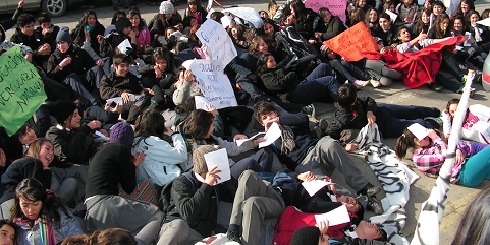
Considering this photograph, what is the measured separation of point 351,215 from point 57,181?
2787 mm

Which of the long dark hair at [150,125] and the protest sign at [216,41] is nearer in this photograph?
the long dark hair at [150,125]

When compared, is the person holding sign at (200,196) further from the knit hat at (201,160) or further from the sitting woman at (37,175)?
the sitting woman at (37,175)

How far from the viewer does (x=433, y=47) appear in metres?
Result: 8.71

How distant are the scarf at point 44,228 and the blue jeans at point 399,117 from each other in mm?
3977

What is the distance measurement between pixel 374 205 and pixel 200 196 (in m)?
1.83

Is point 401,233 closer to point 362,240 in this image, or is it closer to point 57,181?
point 362,240

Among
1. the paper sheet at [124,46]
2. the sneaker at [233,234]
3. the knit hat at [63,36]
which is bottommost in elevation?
the sneaker at [233,234]

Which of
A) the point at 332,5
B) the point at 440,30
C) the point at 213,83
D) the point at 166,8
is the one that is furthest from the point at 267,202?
the point at 332,5

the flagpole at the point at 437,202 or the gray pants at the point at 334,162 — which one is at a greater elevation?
the flagpole at the point at 437,202

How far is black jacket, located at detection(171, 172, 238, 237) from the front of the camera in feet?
15.6

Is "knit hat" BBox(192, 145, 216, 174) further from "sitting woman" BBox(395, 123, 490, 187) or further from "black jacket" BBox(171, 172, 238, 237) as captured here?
"sitting woman" BBox(395, 123, 490, 187)

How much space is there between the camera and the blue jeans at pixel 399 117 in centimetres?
687

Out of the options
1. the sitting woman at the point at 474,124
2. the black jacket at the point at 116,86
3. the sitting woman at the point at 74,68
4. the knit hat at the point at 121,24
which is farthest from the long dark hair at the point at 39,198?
the knit hat at the point at 121,24

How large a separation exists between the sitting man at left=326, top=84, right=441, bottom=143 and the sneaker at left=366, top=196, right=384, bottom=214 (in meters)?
1.24
